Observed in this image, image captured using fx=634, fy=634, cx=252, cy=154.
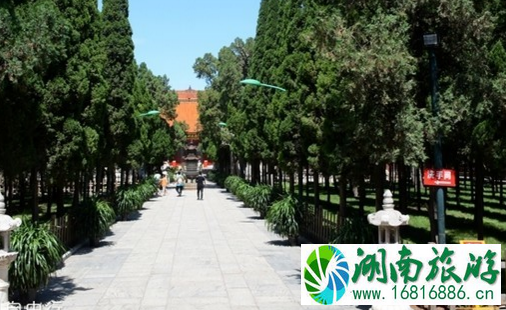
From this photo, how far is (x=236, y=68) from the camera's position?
44.8 metres

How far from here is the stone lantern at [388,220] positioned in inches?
362

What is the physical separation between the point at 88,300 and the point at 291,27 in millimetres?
12394

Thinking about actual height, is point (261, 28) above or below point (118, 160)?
above

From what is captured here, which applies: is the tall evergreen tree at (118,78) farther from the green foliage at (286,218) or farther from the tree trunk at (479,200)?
the tree trunk at (479,200)

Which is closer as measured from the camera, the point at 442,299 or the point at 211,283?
the point at 442,299

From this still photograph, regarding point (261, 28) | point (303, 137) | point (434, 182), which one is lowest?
point (434, 182)

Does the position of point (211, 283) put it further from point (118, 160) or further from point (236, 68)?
point (236, 68)

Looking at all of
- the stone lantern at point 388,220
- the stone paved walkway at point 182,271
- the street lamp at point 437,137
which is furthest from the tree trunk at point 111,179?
the stone lantern at point 388,220

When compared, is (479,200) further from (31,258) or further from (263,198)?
(263,198)

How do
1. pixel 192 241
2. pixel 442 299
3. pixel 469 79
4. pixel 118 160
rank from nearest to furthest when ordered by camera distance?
pixel 442 299, pixel 469 79, pixel 192 241, pixel 118 160

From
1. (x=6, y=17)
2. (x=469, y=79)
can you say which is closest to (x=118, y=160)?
(x=6, y=17)

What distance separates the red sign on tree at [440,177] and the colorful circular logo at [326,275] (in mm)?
2570

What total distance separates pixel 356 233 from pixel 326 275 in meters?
4.45

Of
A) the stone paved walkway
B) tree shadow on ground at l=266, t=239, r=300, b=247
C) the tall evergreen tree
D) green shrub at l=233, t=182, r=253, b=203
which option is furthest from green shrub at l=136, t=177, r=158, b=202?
tree shadow on ground at l=266, t=239, r=300, b=247
